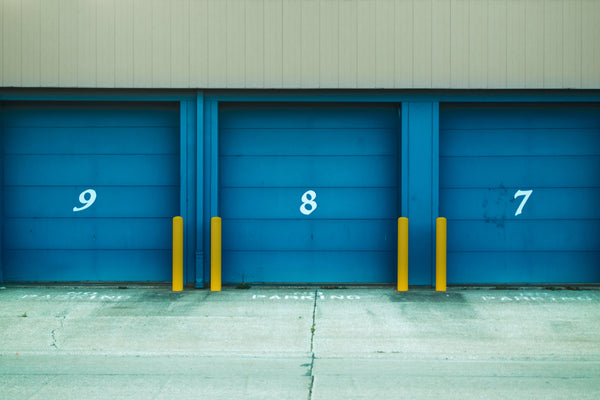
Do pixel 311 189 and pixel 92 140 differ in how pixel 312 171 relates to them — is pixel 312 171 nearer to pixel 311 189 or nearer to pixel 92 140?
pixel 311 189

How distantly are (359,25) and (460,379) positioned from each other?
615 cm

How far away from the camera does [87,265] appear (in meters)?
10.5

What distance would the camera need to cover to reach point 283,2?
9.82m

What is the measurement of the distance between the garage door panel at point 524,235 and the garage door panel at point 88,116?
17.5 feet

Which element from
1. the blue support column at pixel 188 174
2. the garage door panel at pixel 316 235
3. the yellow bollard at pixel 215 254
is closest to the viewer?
the yellow bollard at pixel 215 254

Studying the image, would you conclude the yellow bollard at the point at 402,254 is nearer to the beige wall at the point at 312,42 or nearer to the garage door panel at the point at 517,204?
the garage door panel at the point at 517,204

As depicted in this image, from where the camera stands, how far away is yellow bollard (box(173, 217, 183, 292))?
9.52 metres

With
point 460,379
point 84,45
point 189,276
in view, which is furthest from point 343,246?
point 84,45

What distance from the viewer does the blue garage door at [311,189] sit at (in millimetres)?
10383

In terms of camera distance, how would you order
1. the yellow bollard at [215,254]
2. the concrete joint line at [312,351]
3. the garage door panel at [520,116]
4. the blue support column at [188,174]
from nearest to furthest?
the concrete joint line at [312,351], the yellow bollard at [215,254], the blue support column at [188,174], the garage door panel at [520,116]

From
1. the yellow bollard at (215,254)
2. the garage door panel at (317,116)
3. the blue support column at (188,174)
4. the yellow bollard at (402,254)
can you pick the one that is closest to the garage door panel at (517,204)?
the yellow bollard at (402,254)

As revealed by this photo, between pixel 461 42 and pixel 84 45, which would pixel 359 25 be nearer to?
pixel 461 42

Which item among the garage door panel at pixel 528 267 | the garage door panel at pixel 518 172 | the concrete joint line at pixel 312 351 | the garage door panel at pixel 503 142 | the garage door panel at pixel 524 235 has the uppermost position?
the garage door panel at pixel 503 142

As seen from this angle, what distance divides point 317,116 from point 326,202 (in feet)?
4.91
